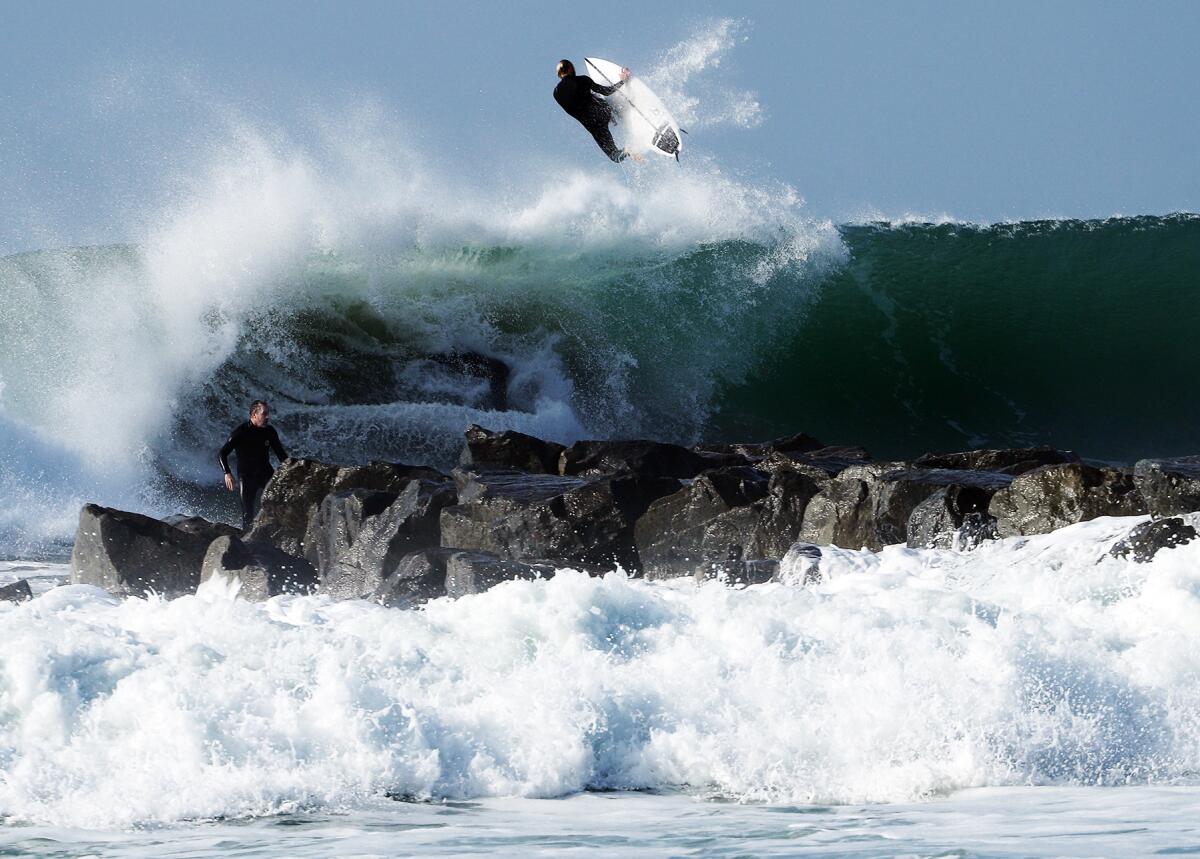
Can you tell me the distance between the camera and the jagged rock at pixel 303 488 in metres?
9.05

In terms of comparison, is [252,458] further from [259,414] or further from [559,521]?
[559,521]

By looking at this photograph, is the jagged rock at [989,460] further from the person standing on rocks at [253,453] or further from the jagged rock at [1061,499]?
the person standing on rocks at [253,453]

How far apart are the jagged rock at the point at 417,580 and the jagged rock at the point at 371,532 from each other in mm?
567

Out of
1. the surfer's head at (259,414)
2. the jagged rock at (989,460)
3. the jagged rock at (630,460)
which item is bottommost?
the jagged rock at (989,460)

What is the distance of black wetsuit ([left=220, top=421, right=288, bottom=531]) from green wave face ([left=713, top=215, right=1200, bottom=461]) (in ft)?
22.3

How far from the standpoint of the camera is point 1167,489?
23.0ft

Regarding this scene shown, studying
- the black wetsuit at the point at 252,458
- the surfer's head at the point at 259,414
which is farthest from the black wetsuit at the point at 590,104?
the black wetsuit at the point at 252,458

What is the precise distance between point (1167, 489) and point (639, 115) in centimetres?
597

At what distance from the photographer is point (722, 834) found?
14.0 feet

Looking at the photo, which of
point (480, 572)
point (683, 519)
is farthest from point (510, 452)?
point (480, 572)

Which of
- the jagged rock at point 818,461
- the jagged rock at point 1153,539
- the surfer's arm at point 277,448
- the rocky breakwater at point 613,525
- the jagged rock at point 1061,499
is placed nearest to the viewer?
the jagged rock at point 1153,539

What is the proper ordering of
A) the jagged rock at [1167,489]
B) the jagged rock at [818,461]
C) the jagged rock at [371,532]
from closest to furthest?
1. the jagged rock at [1167,489]
2. the jagged rock at [371,532]
3. the jagged rock at [818,461]

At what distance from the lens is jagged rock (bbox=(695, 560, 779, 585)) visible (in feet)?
22.2

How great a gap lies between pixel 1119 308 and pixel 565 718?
1478cm
